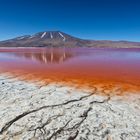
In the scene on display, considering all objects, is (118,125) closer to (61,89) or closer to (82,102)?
(82,102)

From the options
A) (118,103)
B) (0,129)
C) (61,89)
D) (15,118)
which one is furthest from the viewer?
(61,89)

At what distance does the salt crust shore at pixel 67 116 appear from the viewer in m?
3.17

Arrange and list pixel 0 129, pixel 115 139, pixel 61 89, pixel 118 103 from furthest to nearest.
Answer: pixel 61 89 < pixel 118 103 < pixel 0 129 < pixel 115 139

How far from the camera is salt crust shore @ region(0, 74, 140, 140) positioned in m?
3.17

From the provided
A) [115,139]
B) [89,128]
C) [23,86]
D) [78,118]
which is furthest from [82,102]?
[23,86]

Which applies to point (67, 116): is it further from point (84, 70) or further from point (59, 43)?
point (59, 43)

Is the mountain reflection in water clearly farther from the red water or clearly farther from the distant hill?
the distant hill

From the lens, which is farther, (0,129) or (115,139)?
(0,129)

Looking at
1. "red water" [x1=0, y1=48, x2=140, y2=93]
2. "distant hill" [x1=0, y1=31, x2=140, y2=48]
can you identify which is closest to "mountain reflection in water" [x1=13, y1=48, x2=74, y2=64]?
"red water" [x1=0, y1=48, x2=140, y2=93]

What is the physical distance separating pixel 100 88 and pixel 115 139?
9.69ft

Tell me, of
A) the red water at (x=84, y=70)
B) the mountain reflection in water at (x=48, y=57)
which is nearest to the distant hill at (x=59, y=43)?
the mountain reflection in water at (x=48, y=57)

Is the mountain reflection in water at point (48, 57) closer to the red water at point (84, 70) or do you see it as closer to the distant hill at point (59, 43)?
the red water at point (84, 70)

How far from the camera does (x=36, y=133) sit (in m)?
3.19

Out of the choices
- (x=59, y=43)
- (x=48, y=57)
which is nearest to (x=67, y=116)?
(x=48, y=57)
